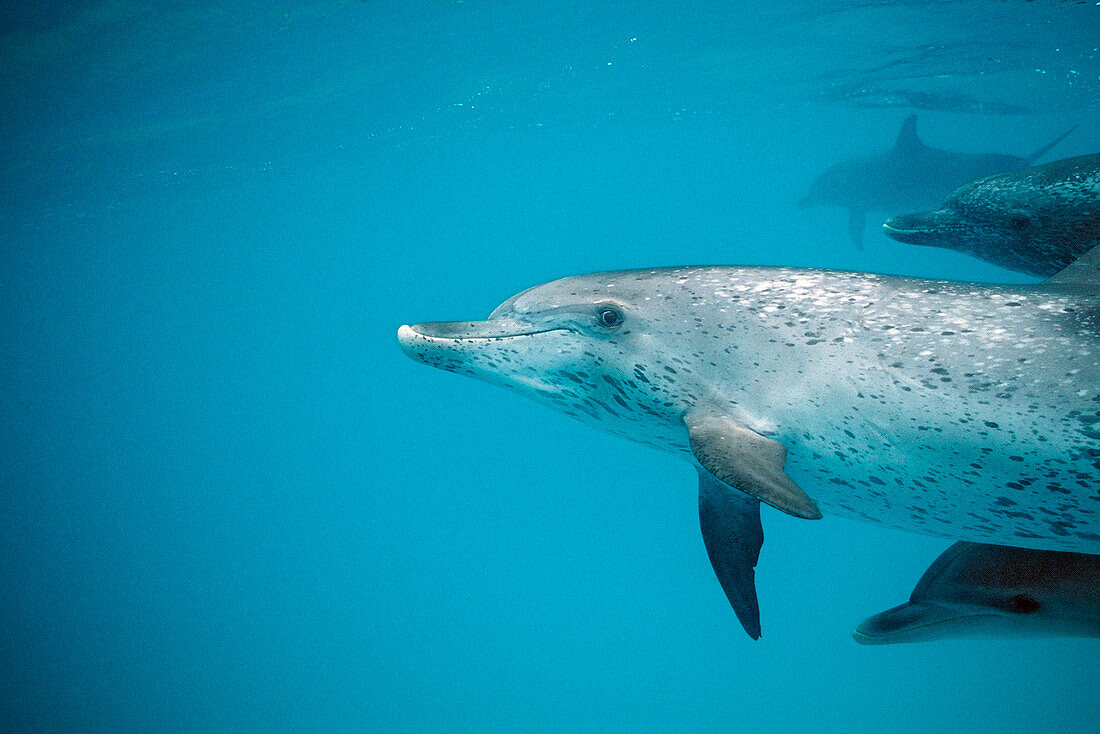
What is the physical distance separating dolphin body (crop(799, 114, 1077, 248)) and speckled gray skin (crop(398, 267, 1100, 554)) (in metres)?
12.6

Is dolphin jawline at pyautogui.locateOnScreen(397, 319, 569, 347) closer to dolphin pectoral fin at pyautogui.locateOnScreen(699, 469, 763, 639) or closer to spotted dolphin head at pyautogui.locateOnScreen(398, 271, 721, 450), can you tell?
spotted dolphin head at pyautogui.locateOnScreen(398, 271, 721, 450)

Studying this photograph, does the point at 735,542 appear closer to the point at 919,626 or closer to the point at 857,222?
the point at 919,626

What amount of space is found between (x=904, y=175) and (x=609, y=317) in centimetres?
1601

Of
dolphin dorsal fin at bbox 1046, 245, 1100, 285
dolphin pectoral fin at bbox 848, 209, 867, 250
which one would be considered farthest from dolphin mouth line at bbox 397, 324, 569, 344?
dolphin pectoral fin at bbox 848, 209, 867, 250

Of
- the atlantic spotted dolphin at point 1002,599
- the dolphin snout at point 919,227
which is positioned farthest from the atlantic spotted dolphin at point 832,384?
the dolphin snout at point 919,227

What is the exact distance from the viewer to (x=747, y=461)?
2449mm

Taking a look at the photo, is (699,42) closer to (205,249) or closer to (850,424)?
(850,424)

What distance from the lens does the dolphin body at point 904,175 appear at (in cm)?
1388

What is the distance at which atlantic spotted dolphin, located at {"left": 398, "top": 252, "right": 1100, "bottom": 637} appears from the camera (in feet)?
7.80

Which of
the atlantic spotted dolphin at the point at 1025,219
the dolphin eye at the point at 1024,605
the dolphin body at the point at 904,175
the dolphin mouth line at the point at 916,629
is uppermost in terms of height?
the dolphin body at the point at 904,175

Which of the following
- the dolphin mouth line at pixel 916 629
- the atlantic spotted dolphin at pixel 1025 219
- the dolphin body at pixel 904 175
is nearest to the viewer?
the dolphin mouth line at pixel 916 629

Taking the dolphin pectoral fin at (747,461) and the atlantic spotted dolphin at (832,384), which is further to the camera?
the atlantic spotted dolphin at (832,384)

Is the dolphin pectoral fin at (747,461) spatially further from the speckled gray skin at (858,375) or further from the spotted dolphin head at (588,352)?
the spotted dolphin head at (588,352)

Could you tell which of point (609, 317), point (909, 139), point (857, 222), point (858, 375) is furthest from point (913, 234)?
point (857, 222)
